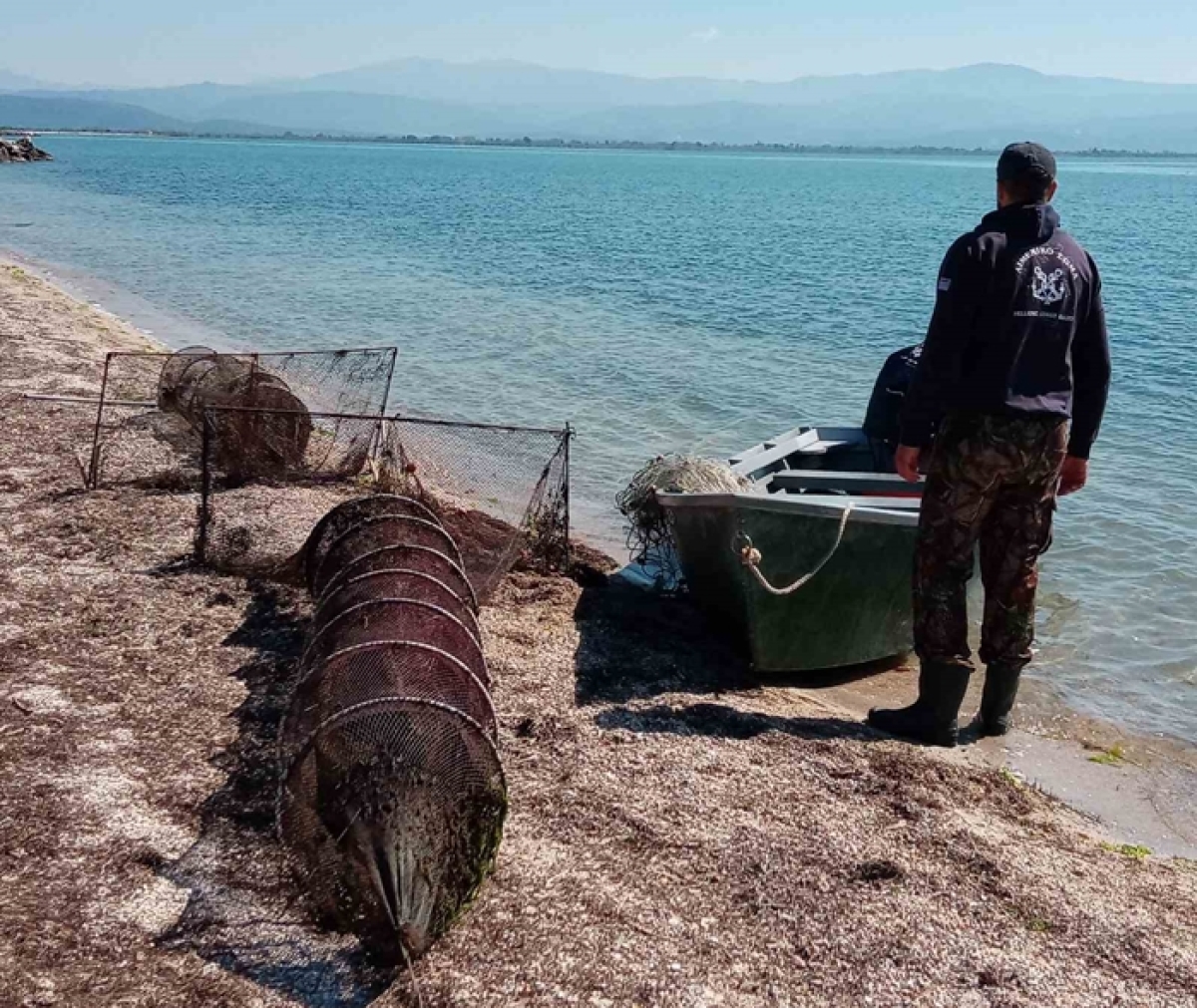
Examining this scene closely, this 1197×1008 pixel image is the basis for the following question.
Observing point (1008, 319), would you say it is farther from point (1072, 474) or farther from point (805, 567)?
point (805, 567)

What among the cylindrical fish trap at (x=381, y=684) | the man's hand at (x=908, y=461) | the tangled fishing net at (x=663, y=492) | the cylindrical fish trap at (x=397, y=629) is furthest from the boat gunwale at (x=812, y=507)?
the cylindrical fish trap at (x=381, y=684)

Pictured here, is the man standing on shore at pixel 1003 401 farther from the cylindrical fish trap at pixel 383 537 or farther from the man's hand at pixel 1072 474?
the cylindrical fish trap at pixel 383 537

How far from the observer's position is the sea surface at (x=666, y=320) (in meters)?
10.8

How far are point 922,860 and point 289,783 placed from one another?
9.13ft

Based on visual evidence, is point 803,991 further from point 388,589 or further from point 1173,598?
point 1173,598

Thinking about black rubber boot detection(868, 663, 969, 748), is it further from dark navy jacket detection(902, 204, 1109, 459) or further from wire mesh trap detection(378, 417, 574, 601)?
wire mesh trap detection(378, 417, 574, 601)

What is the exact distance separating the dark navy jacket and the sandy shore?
6.64 ft

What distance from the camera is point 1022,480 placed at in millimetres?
5969

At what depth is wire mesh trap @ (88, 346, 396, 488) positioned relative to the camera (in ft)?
33.3

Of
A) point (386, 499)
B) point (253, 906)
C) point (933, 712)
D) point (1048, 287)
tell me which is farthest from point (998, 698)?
point (253, 906)

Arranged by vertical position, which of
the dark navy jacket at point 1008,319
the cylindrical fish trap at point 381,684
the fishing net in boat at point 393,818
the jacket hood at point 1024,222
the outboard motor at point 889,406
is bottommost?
the fishing net in boat at point 393,818

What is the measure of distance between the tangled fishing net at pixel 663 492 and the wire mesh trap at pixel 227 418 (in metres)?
2.82

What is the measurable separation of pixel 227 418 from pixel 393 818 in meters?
6.52

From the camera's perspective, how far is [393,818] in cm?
435
